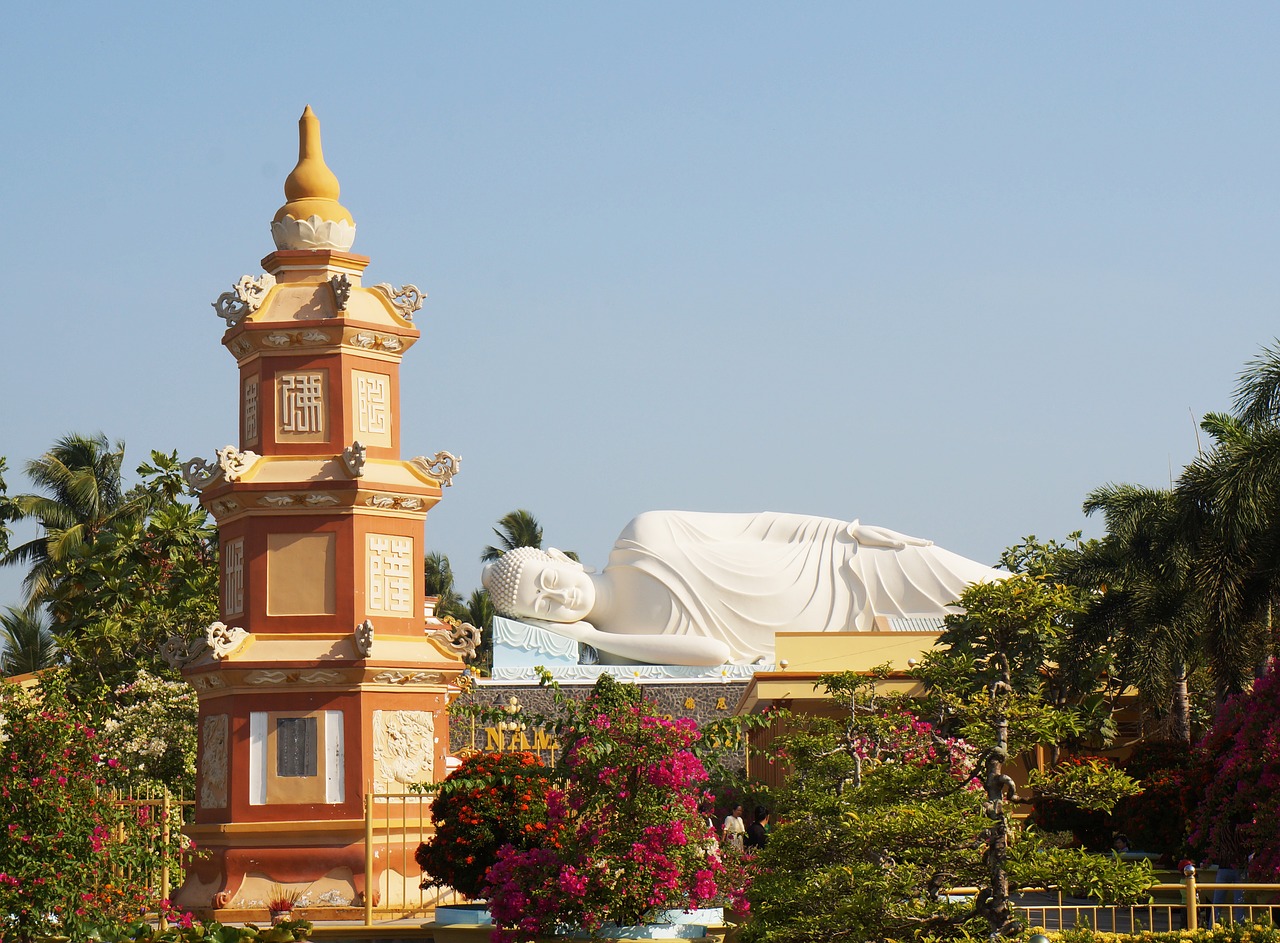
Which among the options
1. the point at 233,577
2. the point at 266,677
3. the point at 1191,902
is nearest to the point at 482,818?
the point at 266,677

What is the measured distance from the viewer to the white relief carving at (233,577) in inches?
613

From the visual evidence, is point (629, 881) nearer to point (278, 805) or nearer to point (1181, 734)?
point (278, 805)

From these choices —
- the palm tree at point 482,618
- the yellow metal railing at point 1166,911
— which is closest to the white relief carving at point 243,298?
the yellow metal railing at point 1166,911

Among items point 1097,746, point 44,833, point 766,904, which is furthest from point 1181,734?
point 44,833

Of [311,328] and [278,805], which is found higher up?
[311,328]

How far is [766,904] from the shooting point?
10.5m

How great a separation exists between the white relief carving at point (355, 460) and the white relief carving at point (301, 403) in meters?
0.55

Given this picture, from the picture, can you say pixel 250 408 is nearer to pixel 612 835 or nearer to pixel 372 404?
pixel 372 404

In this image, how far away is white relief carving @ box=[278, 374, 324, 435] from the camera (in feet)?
51.4

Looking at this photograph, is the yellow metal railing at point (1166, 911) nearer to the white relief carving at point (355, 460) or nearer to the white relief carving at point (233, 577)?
the white relief carving at point (355, 460)

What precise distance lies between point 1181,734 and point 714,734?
11.4 m

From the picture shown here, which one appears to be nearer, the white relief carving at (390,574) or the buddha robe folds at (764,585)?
the white relief carving at (390,574)

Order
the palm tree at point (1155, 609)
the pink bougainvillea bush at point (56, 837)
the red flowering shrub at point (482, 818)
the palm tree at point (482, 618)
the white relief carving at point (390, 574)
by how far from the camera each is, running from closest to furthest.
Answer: the pink bougainvillea bush at point (56, 837), the red flowering shrub at point (482, 818), the white relief carving at point (390, 574), the palm tree at point (1155, 609), the palm tree at point (482, 618)

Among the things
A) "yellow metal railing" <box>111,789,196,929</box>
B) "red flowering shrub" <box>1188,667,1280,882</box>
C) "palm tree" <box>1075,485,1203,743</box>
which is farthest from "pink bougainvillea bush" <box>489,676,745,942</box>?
"palm tree" <box>1075,485,1203,743</box>
